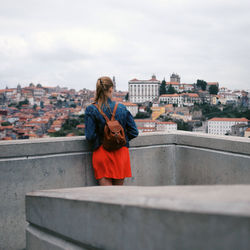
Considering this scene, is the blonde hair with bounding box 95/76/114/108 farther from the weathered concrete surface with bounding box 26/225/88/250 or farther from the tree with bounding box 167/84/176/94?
the tree with bounding box 167/84/176/94

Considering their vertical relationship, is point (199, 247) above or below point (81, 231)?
above

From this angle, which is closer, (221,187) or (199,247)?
(199,247)

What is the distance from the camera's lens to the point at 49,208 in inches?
63.8

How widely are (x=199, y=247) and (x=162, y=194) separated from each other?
214 mm

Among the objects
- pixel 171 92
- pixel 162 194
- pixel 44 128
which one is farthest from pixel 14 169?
pixel 171 92

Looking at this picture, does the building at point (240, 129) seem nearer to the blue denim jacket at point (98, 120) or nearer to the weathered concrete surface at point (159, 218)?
the blue denim jacket at point (98, 120)

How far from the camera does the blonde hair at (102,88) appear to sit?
290 cm

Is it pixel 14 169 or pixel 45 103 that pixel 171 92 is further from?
pixel 14 169

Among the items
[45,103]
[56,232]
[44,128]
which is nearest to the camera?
[56,232]

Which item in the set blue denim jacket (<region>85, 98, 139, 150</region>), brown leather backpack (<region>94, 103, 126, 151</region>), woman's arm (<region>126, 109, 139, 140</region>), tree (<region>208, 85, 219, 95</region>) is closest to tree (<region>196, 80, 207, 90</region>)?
tree (<region>208, 85, 219, 95</region>)

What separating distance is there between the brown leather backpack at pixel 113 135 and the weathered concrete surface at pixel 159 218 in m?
1.30

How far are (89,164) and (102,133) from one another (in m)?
0.58

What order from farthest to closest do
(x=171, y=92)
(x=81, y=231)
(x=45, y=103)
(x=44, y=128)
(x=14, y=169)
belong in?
(x=45, y=103) < (x=171, y=92) < (x=44, y=128) < (x=14, y=169) < (x=81, y=231)

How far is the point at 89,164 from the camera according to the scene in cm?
340
